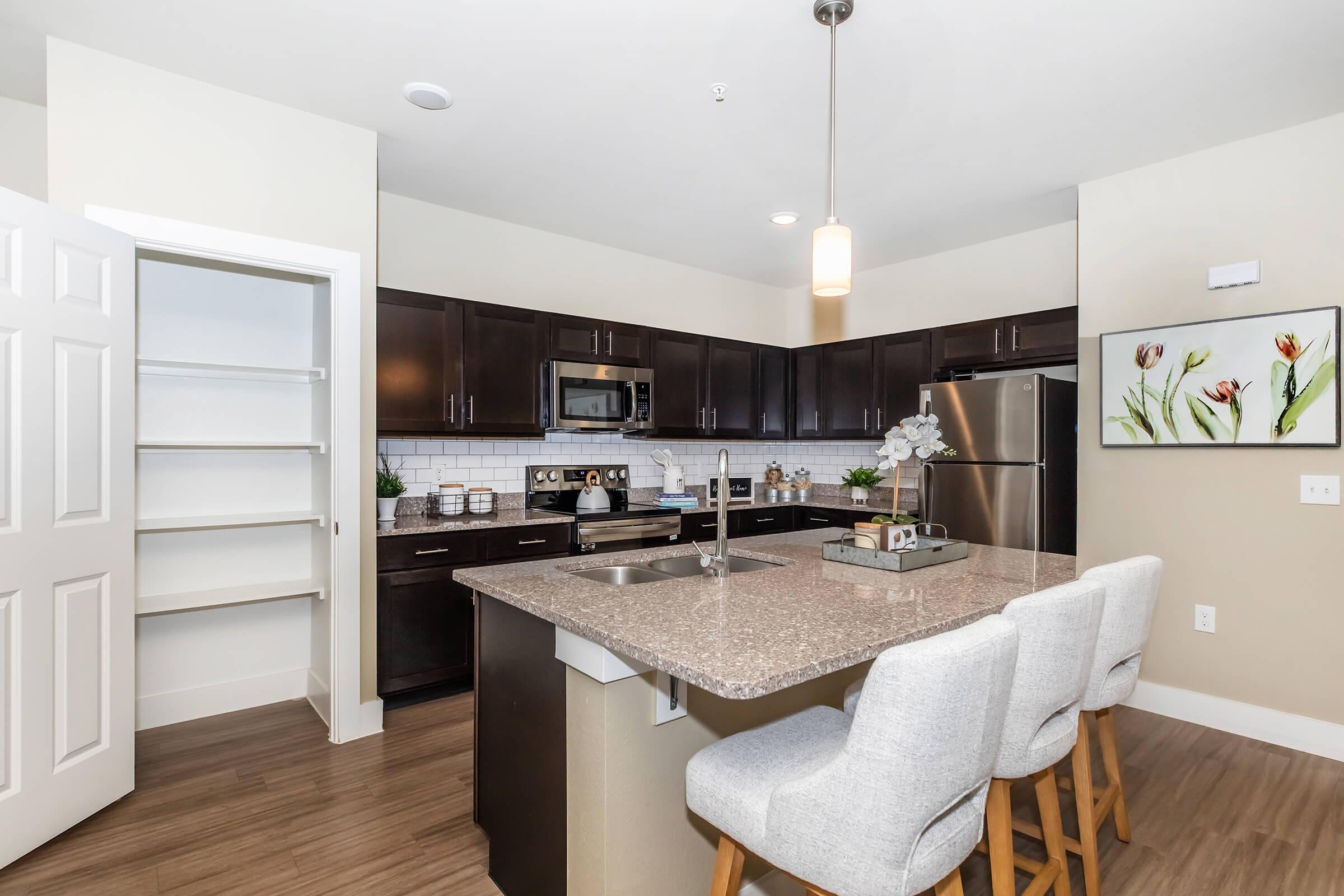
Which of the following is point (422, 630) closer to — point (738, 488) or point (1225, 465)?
point (738, 488)

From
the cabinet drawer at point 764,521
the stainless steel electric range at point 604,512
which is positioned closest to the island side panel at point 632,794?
the stainless steel electric range at point 604,512

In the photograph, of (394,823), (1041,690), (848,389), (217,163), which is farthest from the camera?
(848,389)

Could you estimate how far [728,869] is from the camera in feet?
4.51

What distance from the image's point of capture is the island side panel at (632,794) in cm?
152

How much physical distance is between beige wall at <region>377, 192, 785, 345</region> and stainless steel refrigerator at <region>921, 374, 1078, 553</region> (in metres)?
2.10

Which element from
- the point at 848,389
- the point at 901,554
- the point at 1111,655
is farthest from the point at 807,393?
the point at 1111,655

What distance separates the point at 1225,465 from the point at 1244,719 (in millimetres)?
1143

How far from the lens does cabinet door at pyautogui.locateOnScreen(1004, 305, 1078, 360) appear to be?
12.1ft

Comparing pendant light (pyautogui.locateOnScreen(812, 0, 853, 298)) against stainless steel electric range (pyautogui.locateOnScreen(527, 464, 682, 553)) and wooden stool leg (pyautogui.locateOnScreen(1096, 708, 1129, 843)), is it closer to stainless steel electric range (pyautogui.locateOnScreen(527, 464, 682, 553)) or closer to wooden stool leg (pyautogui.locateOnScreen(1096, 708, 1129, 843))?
wooden stool leg (pyautogui.locateOnScreen(1096, 708, 1129, 843))

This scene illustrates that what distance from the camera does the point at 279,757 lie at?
2.75 m

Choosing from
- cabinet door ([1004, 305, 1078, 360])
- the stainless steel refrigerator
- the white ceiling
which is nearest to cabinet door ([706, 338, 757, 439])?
the white ceiling

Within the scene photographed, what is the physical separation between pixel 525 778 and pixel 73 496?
1.76 meters

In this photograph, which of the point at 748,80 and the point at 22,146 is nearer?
the point at 748,80

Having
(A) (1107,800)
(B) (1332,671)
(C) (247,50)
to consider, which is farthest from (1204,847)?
(C) (247,50)
